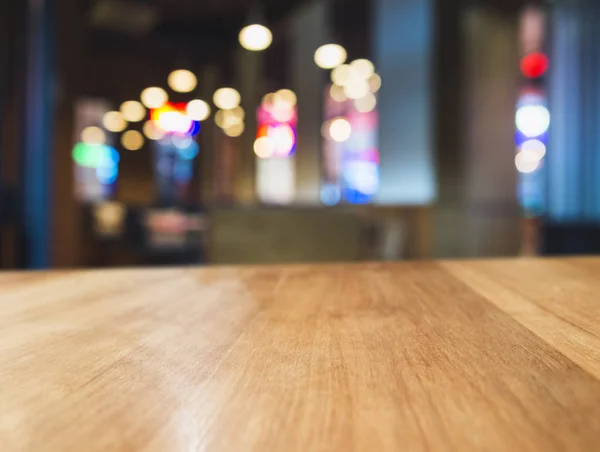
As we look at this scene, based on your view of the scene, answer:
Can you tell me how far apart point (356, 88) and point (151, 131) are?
4.59 metres

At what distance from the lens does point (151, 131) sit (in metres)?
11.1

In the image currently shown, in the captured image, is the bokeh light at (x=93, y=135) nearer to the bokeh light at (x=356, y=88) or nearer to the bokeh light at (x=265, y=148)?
the bokeh light at (x=265, y=148)

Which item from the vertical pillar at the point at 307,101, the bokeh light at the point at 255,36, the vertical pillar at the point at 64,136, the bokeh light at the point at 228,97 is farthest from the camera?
the bokeh light at the point at 228,97

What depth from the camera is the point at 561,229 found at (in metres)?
5.43

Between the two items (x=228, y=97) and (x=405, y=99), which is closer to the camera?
(x=405, y=99)

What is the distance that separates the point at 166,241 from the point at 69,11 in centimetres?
324

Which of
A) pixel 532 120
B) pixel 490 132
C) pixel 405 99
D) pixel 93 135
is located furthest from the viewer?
pixel 93 135

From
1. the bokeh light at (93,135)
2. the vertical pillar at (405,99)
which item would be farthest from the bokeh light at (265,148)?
the vertical pillar at (405,99)

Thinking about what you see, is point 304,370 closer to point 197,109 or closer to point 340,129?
point 340,129

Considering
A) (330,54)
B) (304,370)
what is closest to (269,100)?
(330,54)

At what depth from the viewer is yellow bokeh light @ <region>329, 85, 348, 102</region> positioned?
32.0 feet

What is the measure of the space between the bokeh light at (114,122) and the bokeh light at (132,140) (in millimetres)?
156

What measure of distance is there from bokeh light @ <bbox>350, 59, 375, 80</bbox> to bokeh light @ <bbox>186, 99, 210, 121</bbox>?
12.0 ft

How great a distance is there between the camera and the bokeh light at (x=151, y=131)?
10.9 m
